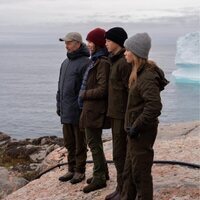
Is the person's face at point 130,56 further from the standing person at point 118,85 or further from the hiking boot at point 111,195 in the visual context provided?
the hiking boot at point 111,195

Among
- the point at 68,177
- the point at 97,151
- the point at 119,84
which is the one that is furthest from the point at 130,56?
the point at 68,177

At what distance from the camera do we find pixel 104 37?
20.2 feet

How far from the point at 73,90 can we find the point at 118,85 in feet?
3.62

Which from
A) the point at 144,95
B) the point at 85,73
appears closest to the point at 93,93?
the point at 85,73

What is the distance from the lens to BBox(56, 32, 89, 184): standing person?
6641 millimetres

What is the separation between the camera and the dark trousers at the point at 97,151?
251 inches

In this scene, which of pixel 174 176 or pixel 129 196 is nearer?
pixel 129 196

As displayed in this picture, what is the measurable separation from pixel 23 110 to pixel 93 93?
1446 inches

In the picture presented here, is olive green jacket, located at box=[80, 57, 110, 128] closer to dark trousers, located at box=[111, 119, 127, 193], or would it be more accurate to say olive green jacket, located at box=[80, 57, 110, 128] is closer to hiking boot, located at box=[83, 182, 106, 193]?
dark trousers, located at box=[111, 119, 127, 193]

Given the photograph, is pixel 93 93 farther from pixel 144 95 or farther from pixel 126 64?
pixel 144 95

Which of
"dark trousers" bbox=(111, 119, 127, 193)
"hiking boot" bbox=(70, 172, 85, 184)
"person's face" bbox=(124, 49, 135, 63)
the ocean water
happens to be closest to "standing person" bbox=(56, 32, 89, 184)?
"hiking boot" bbox=(70, 172, 85, 184)

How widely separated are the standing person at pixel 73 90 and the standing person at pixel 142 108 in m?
1.57

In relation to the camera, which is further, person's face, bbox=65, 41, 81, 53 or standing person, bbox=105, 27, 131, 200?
person's face, bbox=65, 41, 81, 53

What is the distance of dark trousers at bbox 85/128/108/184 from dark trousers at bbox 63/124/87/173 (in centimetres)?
47
